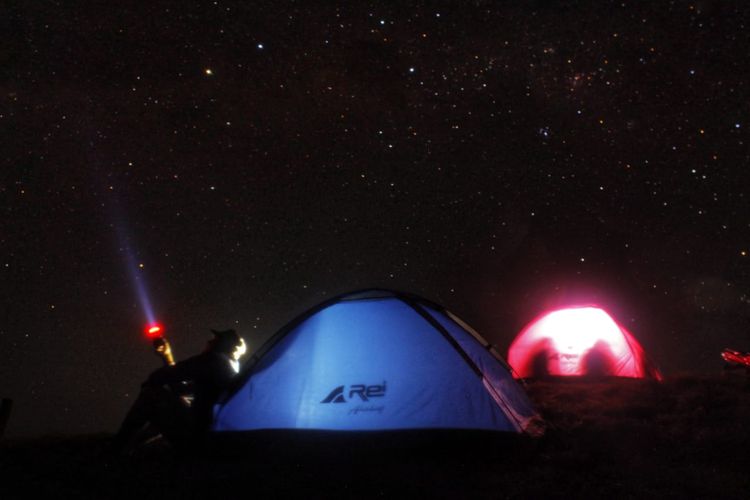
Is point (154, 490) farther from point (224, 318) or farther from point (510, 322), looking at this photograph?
point (510, 322)

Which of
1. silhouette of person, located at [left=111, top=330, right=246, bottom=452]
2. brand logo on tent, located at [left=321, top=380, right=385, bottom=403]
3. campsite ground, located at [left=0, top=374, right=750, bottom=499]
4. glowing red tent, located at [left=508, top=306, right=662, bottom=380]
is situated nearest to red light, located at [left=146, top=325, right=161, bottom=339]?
silhouette of person, located at [left=111, top=330, right=246, bottom=452]

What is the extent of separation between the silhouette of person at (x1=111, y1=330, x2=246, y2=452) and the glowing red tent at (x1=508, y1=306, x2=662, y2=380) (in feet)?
23.8

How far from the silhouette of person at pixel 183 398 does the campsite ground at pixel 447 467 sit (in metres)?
0.26

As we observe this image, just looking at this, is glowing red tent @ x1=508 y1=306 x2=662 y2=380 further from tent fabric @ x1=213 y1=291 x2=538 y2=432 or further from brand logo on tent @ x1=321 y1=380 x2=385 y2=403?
brand logo on tent @ x1=321 y1=380 x2=385 y2=403

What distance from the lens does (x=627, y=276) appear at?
44.7 m

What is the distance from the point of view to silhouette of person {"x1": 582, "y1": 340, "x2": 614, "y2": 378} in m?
11.2

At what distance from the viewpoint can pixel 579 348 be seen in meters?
11.6

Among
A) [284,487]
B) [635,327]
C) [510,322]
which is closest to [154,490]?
[284,487]

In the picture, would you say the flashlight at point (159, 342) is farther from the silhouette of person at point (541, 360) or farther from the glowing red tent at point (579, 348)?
the silhouette of person at point (541, 360)

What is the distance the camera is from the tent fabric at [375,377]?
5551 mm

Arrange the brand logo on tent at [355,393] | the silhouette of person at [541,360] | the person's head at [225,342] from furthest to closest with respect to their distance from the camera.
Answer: the silhouette of person at [541,360], the person's head at [225,342], the brand logo on tent at [355,393]

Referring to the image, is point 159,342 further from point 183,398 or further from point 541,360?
point 541,360

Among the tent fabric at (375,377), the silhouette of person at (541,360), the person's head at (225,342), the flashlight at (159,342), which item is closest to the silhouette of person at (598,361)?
Answer: the silhouette of person at (541,360)

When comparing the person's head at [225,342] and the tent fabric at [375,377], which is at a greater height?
the person's head at [225,342]
